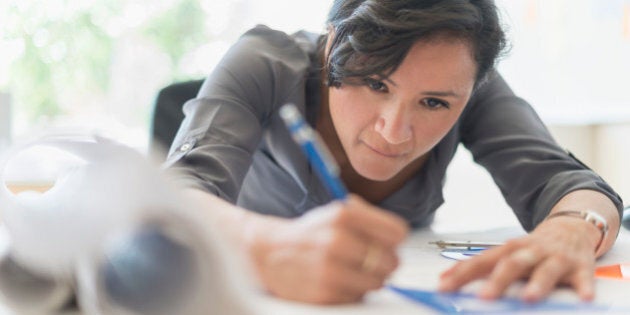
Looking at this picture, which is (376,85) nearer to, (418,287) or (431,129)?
(431,129)

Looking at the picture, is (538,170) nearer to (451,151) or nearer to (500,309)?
(451,151)

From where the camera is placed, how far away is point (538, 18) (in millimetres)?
2865

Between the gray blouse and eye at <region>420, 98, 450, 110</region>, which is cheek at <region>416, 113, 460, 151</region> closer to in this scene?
eye at <region>420, 98, 450, 110</region>

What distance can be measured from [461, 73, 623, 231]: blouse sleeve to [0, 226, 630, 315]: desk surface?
0.12m

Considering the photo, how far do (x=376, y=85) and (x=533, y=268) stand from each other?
375mm

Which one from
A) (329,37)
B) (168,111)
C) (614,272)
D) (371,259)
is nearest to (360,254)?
(371,259)

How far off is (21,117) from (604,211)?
2304 mm

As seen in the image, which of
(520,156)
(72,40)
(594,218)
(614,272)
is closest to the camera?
(614,272)

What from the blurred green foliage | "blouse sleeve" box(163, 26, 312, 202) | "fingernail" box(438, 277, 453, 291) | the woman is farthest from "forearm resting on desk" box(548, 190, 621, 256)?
the blurred green foliage

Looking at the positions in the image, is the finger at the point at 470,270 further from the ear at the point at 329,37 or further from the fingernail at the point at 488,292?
the ear at the point at 329,37

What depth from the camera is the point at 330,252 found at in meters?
0.55

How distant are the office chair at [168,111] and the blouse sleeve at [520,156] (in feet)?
1.89

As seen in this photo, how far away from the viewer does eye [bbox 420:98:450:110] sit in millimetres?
1038

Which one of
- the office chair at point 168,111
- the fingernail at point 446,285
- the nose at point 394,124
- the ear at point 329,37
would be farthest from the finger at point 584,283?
the office chair at point 168,111
